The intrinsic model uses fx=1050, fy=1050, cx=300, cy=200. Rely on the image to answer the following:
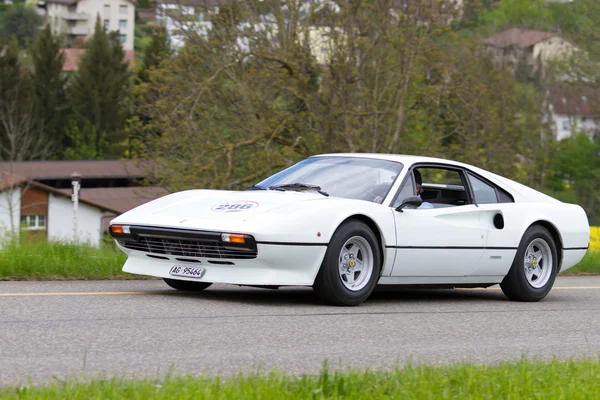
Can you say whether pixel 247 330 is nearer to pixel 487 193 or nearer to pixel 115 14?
pixel 487 193

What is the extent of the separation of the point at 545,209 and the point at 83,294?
14.8ft

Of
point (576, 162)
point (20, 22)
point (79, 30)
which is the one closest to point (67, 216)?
point (576, 162)

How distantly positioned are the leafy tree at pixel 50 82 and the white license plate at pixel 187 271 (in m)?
74.9

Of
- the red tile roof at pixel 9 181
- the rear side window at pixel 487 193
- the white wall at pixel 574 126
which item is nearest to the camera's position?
the rear side window at pixel 487 193

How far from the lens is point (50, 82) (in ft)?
272

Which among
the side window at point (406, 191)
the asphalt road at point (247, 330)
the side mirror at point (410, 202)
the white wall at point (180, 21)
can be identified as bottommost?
the asphalt road at point (247, 330)

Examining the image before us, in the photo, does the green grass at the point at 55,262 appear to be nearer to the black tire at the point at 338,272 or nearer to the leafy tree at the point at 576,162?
the black tire at the point at 338,272

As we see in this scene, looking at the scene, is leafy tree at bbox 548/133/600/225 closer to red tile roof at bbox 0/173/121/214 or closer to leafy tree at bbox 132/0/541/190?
red tile roof at bbox 0/173/121/214

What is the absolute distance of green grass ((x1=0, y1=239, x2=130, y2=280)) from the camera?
10.0 meters

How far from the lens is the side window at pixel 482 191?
391 inches

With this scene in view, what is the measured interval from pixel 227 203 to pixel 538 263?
3.40 meters

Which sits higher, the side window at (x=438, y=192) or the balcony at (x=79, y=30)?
the balcony at (x=79, y=30)

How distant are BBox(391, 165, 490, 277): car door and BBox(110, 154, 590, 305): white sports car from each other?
12mm

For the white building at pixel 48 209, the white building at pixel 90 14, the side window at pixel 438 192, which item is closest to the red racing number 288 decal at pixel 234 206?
the side window at pixel 438 192
